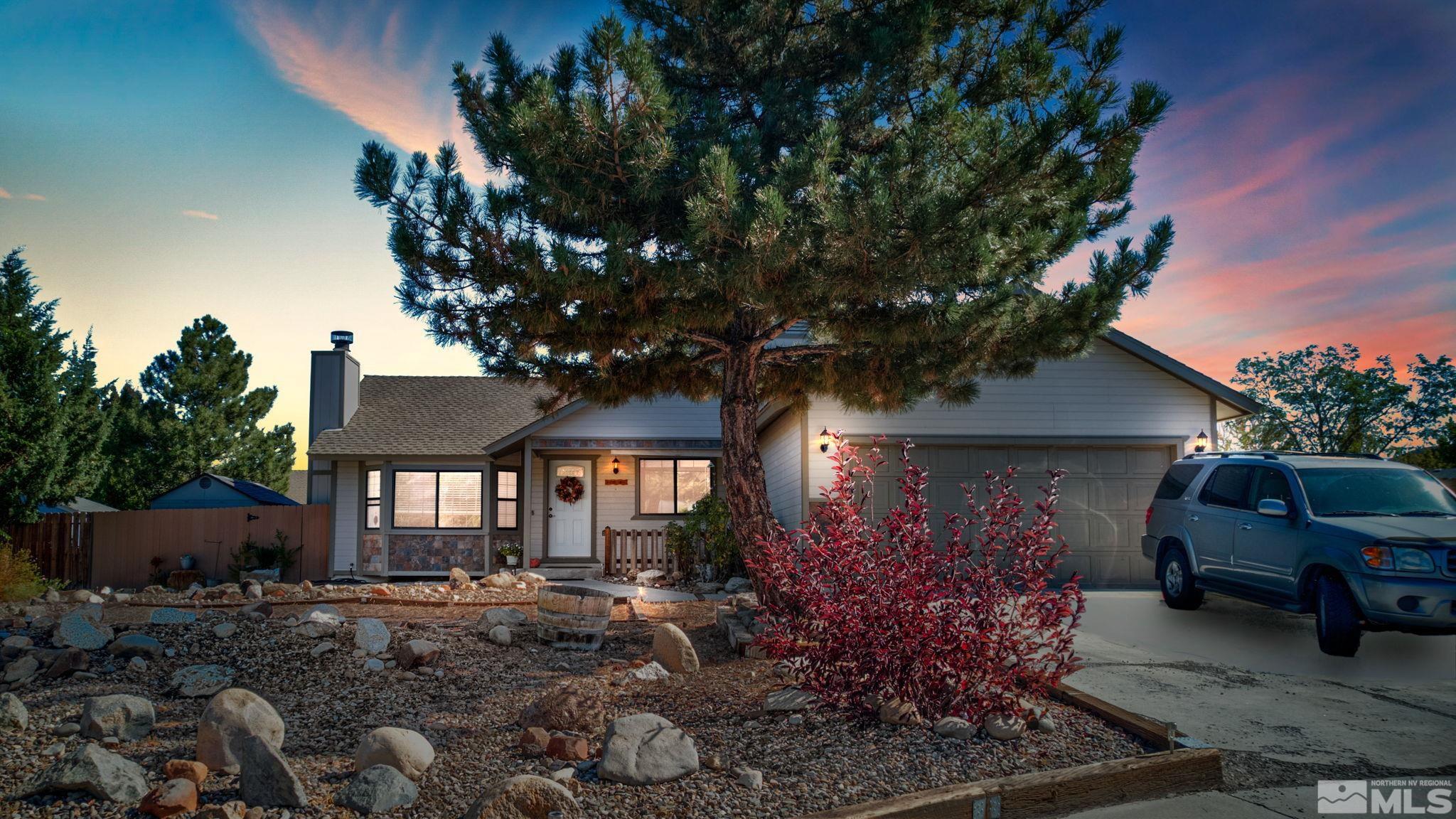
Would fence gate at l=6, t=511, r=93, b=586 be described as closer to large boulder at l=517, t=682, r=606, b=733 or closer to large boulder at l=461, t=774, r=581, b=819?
large boulder at l=517, t=682, r=606, b=733

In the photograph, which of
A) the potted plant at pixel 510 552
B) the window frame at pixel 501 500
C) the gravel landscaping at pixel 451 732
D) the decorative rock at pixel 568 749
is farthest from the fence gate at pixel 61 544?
the decorative rock at pixel 568 749

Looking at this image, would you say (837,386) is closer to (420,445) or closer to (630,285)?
(630,285)

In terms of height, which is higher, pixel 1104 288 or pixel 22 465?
pixel 1104 288

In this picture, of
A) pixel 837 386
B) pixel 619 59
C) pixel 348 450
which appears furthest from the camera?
pixel 348 450

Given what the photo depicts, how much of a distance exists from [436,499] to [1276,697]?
15432 mm

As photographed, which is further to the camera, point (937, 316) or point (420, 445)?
point (420, 445)

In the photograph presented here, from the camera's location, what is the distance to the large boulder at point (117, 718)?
15.1ft

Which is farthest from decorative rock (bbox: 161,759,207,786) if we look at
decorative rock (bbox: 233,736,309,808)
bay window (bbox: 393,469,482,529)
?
bay window (bbox: 393,469,482,529)

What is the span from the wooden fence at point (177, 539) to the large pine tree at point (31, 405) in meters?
1.80

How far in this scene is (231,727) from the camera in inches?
169

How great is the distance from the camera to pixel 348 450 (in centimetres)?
1703

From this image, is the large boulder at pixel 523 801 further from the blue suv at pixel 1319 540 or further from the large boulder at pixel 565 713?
the blue suv at pixel 1319 540

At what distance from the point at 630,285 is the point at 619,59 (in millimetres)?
1709

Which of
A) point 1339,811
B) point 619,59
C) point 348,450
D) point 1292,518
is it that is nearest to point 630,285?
point 619,59
